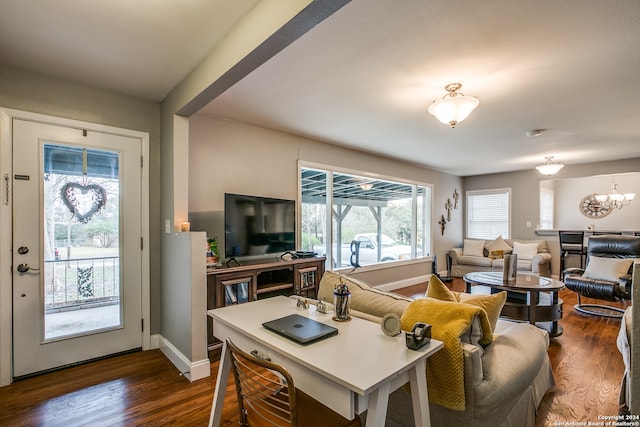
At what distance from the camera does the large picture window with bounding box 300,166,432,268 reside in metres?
4.60

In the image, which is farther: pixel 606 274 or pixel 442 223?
pixel 442 223

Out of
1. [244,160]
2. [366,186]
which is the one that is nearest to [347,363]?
[244,160]

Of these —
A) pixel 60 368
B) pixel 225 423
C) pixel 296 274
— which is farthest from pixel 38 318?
pixel 296 274

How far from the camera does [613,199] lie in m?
6.71

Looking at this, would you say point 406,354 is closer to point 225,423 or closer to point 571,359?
point 225,423

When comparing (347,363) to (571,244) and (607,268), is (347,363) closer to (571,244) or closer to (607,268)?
(607,268)

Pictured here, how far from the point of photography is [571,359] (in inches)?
112

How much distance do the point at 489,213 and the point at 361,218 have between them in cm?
397

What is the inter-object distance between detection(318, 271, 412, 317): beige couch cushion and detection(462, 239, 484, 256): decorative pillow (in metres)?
5.77

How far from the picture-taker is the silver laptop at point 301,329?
4.34ft

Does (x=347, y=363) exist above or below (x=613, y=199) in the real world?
below

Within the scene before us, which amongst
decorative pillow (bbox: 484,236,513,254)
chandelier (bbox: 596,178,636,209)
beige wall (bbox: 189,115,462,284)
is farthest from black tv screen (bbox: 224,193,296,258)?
chandelier (bbox: 596,178,636,209)

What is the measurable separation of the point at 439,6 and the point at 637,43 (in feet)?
4.85

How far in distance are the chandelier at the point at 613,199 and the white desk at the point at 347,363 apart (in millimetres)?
7900
